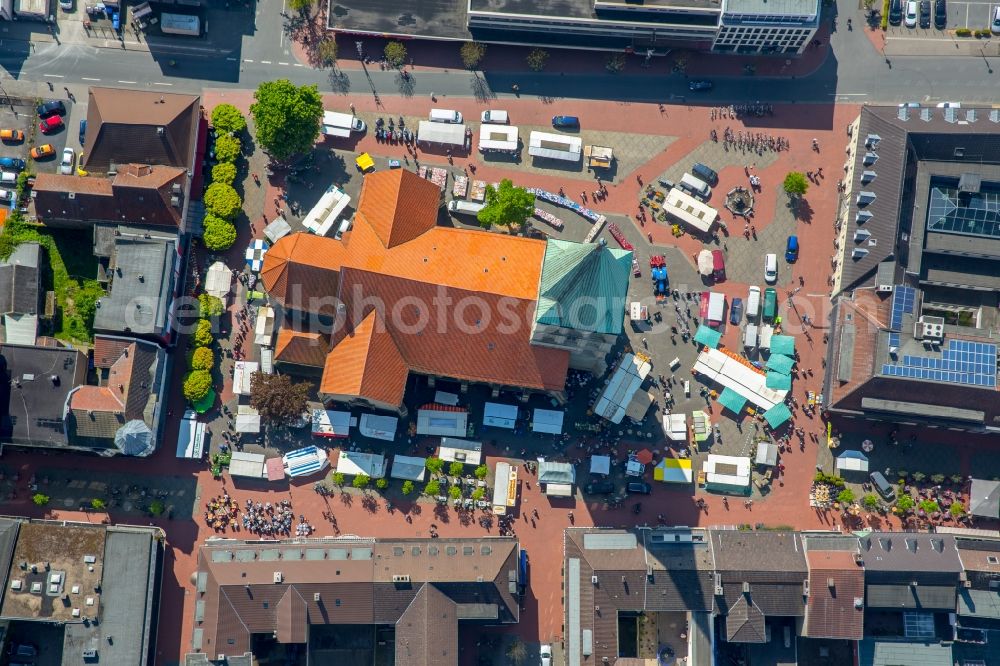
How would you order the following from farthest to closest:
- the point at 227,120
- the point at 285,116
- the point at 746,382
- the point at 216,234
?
the point at 227,120
the point at 216,234
the point at 746,382
the point at 285,116

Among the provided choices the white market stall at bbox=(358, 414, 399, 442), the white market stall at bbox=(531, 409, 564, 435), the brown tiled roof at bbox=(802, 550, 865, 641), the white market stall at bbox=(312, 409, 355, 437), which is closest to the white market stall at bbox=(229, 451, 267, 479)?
the white market stall at bbox=(312, 409, 355, 437)

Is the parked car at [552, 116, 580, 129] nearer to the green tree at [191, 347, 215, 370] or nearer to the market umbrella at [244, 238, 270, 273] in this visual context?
the market umbrella at [244, 238, 270, 273]

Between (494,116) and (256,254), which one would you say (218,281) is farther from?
(494,116)

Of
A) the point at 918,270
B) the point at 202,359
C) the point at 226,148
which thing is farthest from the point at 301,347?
the point at 918,270

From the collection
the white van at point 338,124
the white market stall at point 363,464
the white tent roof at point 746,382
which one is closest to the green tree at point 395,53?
the white van at point 338,124

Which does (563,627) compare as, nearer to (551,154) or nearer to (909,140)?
(551,154)

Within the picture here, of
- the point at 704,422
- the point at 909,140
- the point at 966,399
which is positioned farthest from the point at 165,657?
the point at 909,140

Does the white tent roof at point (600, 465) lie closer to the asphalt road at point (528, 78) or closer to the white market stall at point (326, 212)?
the white market stall at point (326, 212)
